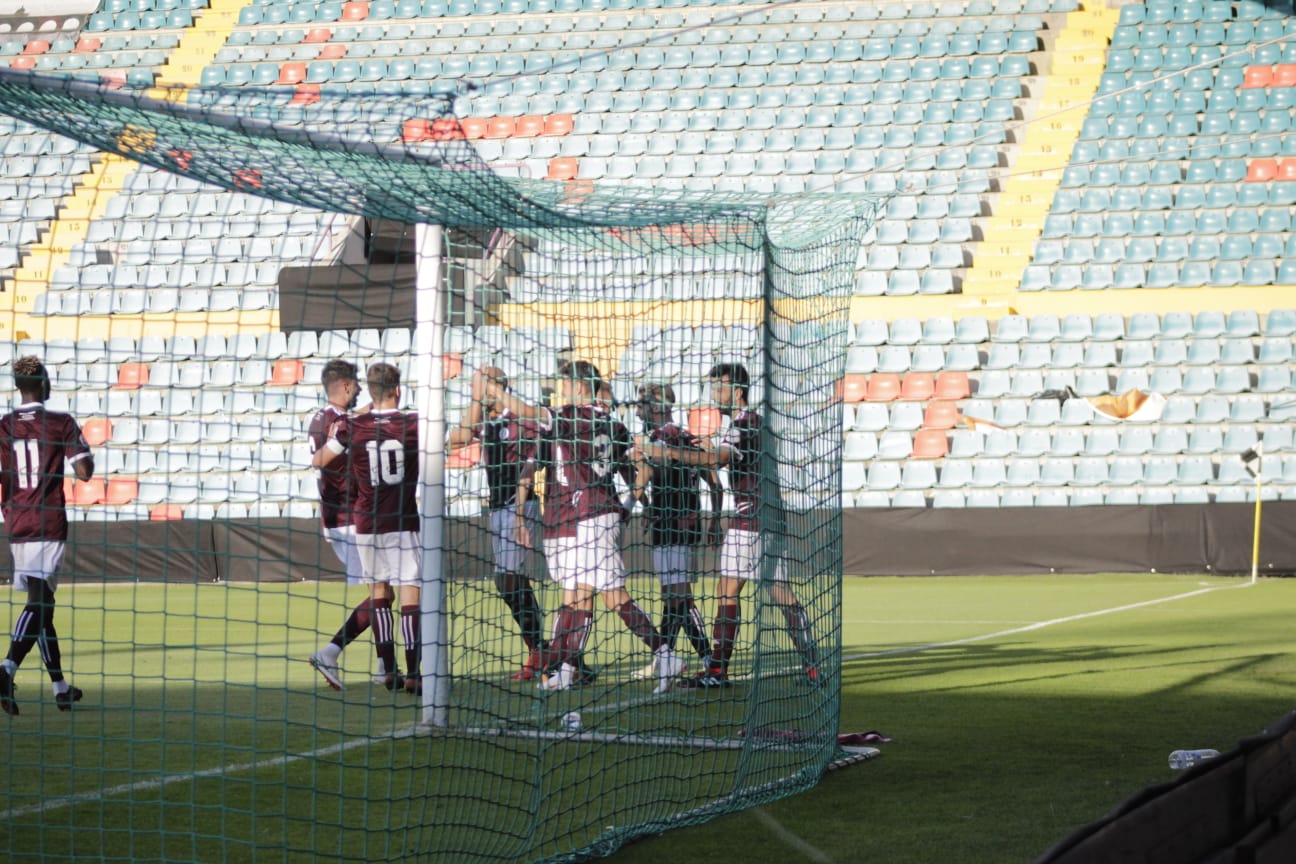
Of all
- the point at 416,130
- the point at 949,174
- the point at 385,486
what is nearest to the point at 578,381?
the point at 416,130

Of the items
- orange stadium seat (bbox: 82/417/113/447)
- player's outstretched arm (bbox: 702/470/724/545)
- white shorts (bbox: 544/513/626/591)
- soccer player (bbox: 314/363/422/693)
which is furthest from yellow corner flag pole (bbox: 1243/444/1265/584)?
orange stadium seat (bbox: 82/417/113/447)

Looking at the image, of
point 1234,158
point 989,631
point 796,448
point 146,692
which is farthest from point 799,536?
point 1234,158

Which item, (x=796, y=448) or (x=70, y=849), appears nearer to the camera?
(x=70, y=849)

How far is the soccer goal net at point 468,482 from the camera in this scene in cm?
449

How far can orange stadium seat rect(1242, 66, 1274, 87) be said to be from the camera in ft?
69.5

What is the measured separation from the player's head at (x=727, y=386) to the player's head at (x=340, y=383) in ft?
5.51

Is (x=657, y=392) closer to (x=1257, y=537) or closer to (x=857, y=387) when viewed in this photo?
(x=1257, y=537)

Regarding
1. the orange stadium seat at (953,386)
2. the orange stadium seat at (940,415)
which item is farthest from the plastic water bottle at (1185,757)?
the orange stadium seat at (953,386)

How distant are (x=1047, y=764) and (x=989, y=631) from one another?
5336 mm

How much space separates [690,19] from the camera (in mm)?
24047

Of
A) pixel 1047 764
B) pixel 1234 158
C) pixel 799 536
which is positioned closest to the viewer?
pixel 1047 764

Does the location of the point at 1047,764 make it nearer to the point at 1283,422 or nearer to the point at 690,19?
the point at 1283,422

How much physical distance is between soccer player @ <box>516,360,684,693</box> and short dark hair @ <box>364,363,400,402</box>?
88 centimetres

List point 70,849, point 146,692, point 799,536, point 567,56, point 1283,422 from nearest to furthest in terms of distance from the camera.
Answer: point 70,849 → point 799,536 → point 146,692 → point 1283,422 → point 567,56
